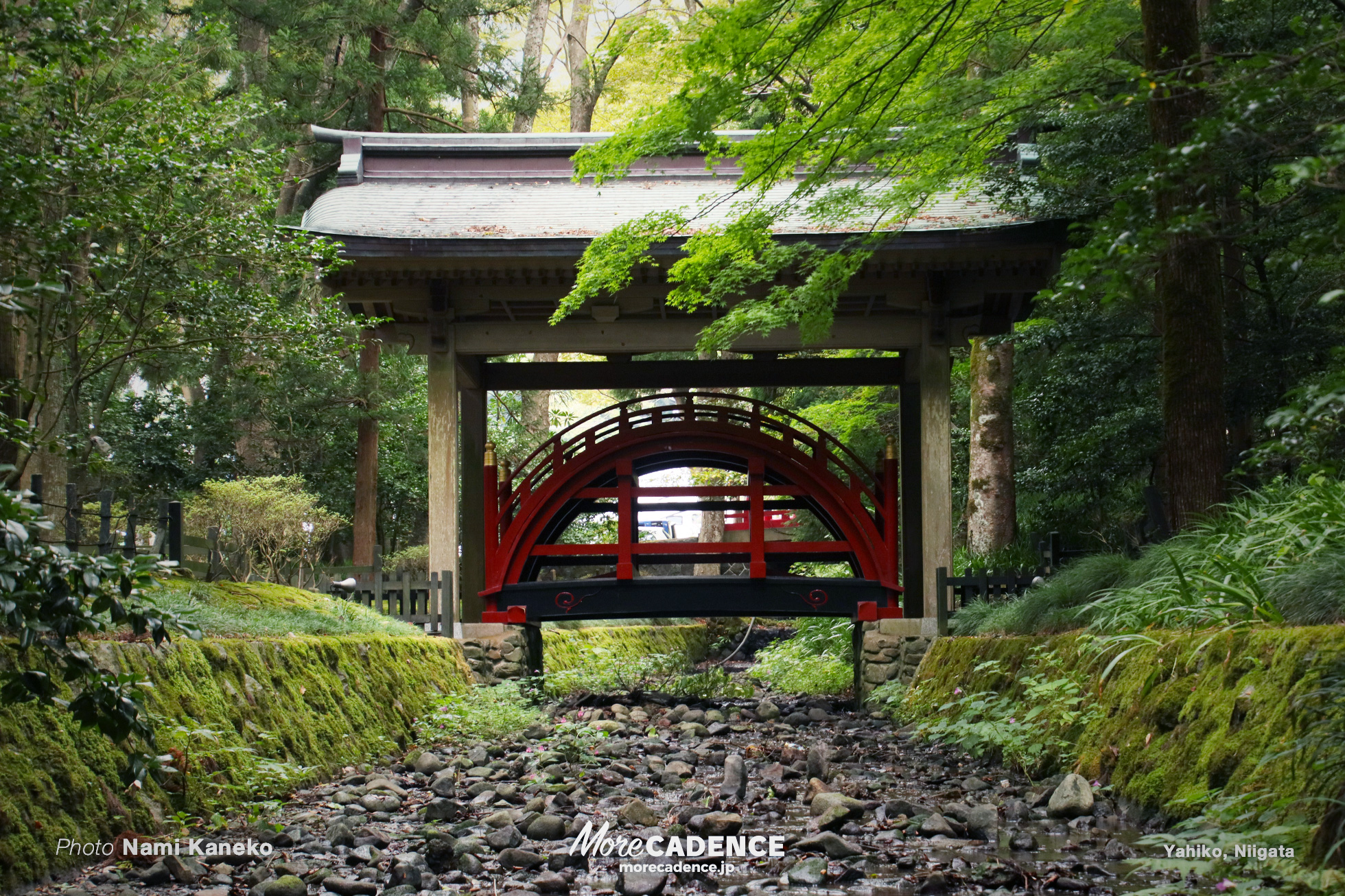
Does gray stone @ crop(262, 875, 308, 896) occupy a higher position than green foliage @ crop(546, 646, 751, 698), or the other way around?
gray stone @ crop(262, 875, 308, 896)

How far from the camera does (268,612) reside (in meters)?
6.95

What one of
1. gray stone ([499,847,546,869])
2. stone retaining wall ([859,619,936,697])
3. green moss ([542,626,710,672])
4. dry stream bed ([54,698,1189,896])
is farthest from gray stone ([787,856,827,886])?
green moss ([542,626,710,672])

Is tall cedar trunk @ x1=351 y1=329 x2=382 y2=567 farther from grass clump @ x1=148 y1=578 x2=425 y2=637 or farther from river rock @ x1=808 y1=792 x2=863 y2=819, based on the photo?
river rock @ x1=808 y1=792 x2=863 y2=819

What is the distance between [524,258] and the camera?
29.7 ft

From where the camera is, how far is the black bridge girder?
10336 millimetres

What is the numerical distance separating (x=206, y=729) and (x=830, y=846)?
2.35 m

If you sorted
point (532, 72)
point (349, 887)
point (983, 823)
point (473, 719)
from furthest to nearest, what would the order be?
1. point (532, 72)
2. point (473, 719)
3. point (983, 823)
4. point (349, 887)

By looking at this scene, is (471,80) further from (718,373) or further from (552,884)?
(552,884)

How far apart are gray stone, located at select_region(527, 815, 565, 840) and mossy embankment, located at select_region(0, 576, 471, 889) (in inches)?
44.4

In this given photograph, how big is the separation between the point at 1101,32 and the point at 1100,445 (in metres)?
3.33

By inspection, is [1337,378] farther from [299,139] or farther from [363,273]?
[299,139]

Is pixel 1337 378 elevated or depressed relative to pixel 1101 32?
depressed

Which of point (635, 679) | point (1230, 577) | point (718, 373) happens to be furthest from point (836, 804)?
point (635, 679)

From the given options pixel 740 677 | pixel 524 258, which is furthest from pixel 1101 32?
pixel 740 677
